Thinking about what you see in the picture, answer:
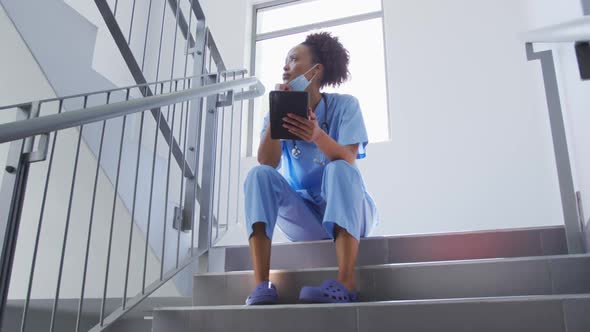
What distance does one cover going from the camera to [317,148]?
6.40 feet

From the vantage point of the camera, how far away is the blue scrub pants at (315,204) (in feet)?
5.32

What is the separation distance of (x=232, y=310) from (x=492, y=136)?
93.5 inches

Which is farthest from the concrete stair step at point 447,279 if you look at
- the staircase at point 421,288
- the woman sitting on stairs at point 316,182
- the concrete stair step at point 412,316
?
the concrete stair step at point 412,316

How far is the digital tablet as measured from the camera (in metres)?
1.64

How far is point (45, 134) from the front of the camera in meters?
1.15

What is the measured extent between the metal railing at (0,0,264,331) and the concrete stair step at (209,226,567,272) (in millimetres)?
361

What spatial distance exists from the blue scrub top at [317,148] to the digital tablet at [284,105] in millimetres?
274

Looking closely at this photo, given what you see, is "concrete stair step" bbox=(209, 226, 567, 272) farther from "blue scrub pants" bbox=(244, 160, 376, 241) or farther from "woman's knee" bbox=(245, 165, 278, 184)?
"woman's knee" bbox=(245, 165, 278, 184)

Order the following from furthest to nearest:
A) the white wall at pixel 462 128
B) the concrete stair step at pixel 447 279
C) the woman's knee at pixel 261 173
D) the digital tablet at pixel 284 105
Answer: the white wall at pixel 462 128 < the woman's knee at pixel 261 173 < the digital tablet at pixel 284 105 < the concrete stair step at pixel 447 279

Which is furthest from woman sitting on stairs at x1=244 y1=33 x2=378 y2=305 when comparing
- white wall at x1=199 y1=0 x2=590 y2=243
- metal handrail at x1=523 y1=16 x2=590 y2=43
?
white wall at x1=199 y1=0 x2=590 y2=243

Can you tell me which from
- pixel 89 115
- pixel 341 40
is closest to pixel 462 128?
pixel 341 40

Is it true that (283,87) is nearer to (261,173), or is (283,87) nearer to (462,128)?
(261,173)

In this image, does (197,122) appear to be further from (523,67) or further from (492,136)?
(523,67)

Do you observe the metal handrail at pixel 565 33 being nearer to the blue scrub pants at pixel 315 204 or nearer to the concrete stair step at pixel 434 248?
the blue scrub pants at pixel 315 204
